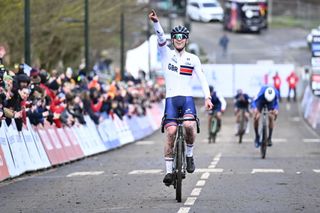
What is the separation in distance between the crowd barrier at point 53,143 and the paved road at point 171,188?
1.01 feet

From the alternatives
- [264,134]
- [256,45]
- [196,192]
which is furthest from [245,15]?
[196,192]

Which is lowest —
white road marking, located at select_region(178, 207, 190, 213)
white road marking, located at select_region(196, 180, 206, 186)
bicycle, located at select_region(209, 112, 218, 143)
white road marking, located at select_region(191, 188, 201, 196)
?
bicycle, located at select_region(209, 112, 218, 143)

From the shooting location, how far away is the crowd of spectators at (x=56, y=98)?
21.1 metres

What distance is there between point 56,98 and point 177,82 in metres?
10.5

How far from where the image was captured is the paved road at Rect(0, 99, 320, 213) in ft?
49.4

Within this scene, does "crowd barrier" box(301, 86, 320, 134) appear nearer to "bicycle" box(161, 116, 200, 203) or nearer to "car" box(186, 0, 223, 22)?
"bicycle" box(161, 116, 200, 203)

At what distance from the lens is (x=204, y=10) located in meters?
88.2

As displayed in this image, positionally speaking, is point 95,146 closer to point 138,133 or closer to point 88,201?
point 138,133

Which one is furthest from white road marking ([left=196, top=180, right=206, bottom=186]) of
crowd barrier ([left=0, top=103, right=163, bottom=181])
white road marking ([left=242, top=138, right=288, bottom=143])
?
white road marking ([left=242, top=138, right=288, bottom=143])

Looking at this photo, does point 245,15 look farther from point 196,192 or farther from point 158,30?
point 158,30

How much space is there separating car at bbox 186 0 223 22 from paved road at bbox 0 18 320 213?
51.9 metres

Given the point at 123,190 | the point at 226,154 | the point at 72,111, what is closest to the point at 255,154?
the point at 226,154

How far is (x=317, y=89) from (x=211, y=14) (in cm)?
4545

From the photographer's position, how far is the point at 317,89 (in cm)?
4756
